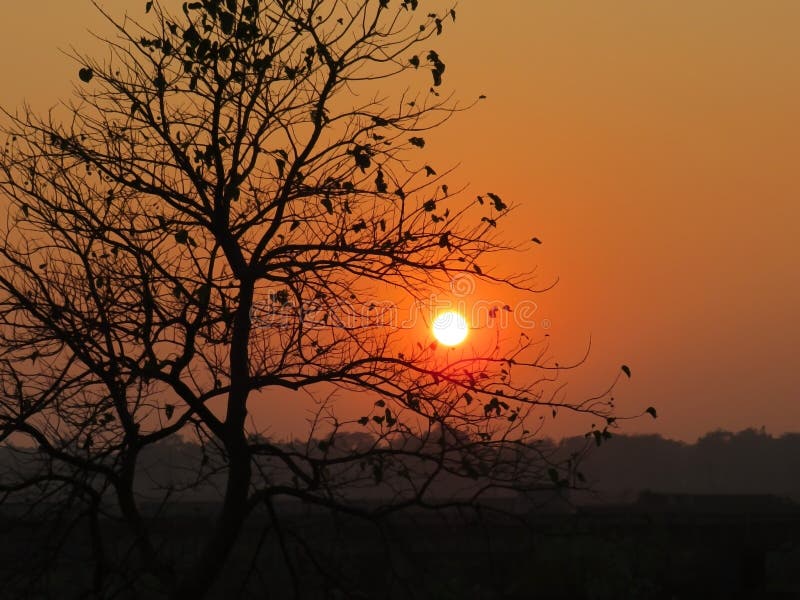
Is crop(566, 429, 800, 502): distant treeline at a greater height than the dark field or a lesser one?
greater

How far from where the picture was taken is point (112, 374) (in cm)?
895

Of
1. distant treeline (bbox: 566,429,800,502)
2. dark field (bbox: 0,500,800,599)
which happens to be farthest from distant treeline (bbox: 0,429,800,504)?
dark field (bbox: 0,500,800,599)

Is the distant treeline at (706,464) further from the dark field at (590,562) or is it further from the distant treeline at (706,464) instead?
the dark field at (590,562)

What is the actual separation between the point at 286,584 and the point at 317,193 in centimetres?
2722

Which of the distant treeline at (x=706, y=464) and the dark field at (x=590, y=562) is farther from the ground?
the distant treeline at (x=706, y=464)

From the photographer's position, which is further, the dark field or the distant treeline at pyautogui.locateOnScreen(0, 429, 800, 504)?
the distant treeline at pyautogui.locateOnScreen(0, 429, 800, 504)

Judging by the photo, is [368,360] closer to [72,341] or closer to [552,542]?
[72,341]

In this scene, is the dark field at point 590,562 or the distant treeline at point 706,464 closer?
the dark field at point 590,562

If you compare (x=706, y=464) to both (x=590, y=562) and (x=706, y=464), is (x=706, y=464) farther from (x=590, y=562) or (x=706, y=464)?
(x=590, y=562)

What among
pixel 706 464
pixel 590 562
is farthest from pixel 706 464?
pixel 590 562

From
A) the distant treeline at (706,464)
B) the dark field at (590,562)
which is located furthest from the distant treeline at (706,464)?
the dark field at (590,562)

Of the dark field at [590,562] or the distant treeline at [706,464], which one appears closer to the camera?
the dark field at [590,562]

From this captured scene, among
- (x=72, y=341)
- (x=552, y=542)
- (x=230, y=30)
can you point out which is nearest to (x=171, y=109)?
(x=230, y=30)

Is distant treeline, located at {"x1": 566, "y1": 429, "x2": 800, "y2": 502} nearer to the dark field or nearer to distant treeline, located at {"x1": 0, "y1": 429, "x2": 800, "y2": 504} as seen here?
distant treeline, located at {"x1": 0, "y1": 429, "x2": 800, "y2": 504}
